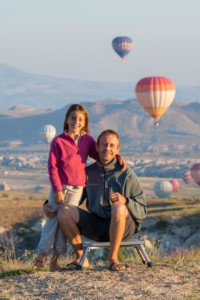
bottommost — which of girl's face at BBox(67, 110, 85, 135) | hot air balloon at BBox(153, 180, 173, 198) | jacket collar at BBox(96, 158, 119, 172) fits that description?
hot air balloon at BBox(153, 180, 173, 198)

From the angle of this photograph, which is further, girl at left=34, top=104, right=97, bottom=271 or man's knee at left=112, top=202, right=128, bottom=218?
girl at left=34, top=104, right=97, bottom=271

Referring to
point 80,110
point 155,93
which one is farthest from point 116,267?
point 155,93

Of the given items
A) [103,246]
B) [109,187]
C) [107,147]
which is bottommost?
[103,246]

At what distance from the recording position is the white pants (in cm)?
962

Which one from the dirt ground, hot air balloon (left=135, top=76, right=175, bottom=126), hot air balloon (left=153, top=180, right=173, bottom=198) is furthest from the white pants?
hot air balloon (left=153, top=180, right=173, bottom=198)

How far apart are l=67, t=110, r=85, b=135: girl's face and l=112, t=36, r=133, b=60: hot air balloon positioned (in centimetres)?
11653

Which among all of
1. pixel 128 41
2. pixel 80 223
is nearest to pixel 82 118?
pixel 80 223

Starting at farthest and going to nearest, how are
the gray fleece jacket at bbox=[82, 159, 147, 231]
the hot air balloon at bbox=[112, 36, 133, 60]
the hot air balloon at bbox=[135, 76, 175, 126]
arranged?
the hot air balloon at bbox=[112, 36, 133, 60], the hot air balloon at bbox=[135, 76, 175, 126], the gray fleece jacket at bbox=[82, 159, 147, 231]

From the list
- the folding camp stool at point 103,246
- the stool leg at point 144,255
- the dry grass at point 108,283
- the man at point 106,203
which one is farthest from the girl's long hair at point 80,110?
the dry grass at point 108,283

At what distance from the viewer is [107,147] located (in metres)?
9.61

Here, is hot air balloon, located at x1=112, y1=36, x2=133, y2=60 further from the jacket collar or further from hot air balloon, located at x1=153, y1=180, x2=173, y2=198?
the jacket collar

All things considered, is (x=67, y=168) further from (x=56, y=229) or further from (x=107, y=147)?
(x=56, y=229)

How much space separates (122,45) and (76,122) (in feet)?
385

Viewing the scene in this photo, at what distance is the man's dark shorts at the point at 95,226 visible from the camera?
9.62 m
